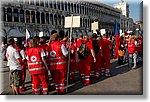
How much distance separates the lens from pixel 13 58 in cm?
582

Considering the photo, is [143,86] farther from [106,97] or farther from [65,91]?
[65,91]

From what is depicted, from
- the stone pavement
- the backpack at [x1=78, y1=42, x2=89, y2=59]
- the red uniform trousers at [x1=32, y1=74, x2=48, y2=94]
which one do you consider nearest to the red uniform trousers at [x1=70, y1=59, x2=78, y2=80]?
the stone pavement

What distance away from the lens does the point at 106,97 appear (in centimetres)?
526

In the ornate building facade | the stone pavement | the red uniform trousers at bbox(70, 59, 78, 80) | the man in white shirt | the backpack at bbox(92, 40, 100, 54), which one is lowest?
the stone pavement

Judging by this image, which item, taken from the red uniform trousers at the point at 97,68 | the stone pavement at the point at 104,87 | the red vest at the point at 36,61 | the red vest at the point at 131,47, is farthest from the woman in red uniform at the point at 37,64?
the red vest at the point at 131,47

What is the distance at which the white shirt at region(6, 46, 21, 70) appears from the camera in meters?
5.81

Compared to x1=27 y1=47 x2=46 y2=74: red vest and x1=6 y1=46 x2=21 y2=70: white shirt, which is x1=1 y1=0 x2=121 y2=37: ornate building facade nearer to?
x1=27 y1=47 x2=46 y2=74: red vest

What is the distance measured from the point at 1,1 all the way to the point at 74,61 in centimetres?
269

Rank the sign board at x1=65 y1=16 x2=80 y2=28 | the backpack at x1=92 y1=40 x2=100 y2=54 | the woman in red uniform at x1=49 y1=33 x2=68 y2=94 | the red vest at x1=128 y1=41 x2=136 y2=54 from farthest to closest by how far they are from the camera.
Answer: the red vest at x1=128 y1=41 x2=136 y2=54
the backpack at x1=92 y1=40 x2=100 y2=54
the sign board at x1=65 y1=16 x2=80 y2=28
the woman in red uniform at x1=49 y1=33 x2=68 y2=94

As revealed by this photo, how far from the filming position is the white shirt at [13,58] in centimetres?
581

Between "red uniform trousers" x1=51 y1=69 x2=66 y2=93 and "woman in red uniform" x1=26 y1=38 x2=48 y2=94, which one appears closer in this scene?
"woman in red uniform" x1=26 y1=38 x2=48 y2=94

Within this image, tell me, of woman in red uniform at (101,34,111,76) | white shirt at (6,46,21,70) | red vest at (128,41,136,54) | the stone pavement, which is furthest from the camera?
red vest at (128,41,136,54)

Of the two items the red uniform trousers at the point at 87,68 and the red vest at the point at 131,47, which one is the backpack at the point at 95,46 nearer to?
the red uniform trousers at the point at 87,68

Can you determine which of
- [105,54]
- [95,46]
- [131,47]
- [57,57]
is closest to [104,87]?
[57,57]
